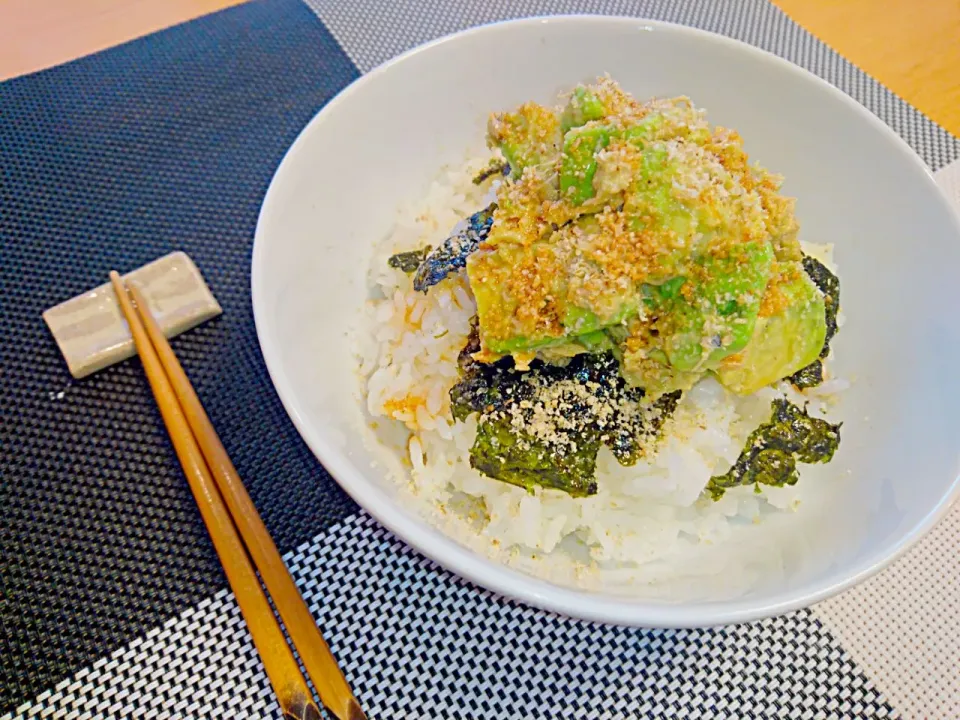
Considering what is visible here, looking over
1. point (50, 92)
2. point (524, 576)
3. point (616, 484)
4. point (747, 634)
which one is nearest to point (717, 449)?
point (616, 484)

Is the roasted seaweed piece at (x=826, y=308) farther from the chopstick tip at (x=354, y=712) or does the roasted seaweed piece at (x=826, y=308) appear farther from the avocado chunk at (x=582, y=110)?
the chopstick tip at (x=354, y=712)

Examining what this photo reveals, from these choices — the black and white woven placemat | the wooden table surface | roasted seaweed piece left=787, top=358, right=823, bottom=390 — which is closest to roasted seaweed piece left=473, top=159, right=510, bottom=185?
the black and white woven placemat

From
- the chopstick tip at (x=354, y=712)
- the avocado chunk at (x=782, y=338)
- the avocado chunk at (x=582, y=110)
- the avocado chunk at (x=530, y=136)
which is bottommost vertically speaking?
the chopstick tip at (x=354, y=712)

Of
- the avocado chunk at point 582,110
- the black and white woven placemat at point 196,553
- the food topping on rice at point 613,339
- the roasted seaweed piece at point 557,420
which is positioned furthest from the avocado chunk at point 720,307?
the black and white woven placemat at point 196,553

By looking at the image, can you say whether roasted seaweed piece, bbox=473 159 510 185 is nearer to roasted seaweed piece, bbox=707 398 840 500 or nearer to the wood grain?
roasted seaweed piece, bbox=707 398 840 500

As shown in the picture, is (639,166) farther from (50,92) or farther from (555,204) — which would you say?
(50,92)
